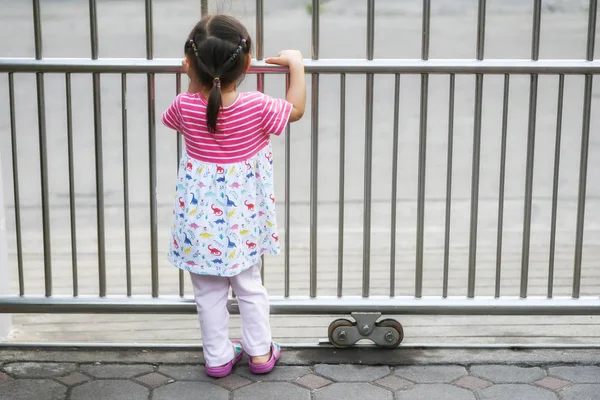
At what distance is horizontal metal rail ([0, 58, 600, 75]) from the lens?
354 cm

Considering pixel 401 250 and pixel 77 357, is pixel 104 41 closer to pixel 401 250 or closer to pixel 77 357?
pixel 401 250

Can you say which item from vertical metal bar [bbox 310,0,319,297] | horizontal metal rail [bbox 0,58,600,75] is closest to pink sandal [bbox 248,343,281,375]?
vertical metal bar [bbox 310,0,319,297]

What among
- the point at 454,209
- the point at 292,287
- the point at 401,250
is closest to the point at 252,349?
the point at 292,287

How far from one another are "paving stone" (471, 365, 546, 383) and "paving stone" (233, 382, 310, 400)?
2.26ft

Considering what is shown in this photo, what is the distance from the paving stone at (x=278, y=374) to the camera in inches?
Answer: 140

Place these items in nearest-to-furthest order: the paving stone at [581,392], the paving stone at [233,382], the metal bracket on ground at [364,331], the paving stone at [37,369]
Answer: the paving stone at [581,392] < the paving stone at [233,382] < the paving stone at [37,369] < the metal bracket on ground at [364,331]

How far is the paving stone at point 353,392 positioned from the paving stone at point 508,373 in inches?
16.2

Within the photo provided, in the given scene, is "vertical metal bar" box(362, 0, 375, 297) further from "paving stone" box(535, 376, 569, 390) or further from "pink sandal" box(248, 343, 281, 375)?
"paving stone" box(535, 376, 569, 390)

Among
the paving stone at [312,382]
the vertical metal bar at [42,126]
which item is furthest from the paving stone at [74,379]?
the paving stone at [312,382]

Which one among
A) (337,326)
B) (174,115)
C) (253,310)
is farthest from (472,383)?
(174,115)

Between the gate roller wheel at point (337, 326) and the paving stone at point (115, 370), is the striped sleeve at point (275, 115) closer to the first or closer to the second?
the gate roller wheel at point (337, 326)

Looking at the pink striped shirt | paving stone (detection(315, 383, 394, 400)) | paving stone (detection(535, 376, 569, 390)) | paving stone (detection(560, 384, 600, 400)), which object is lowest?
paving stone (detection(315, 383, 394, 400))

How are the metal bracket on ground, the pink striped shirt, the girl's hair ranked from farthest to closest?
1. the metal bracket on ground
2. the pink striped shirt
3. the girl's hair

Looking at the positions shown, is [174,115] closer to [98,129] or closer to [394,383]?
[98,129]
